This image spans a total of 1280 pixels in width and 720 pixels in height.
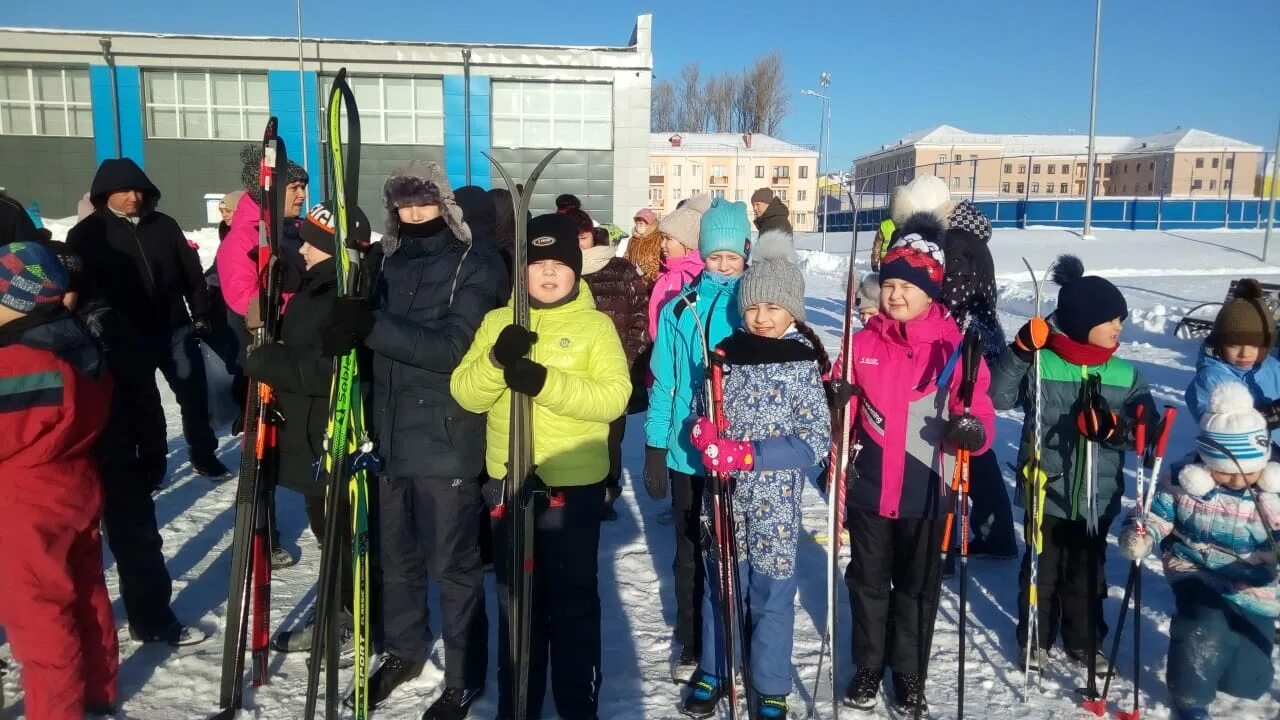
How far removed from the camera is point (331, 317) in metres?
2.48

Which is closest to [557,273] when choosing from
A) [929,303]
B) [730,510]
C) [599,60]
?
[730,510]

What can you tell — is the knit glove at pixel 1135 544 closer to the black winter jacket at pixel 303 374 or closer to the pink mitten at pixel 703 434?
the pink mitten at pixel 703 434

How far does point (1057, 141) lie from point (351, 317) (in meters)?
64.8

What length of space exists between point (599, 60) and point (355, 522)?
21.9 meters

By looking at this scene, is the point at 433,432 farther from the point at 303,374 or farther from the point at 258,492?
the point at 258,492

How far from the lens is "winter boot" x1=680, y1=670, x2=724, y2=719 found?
9.90ft

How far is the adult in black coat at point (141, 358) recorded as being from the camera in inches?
130

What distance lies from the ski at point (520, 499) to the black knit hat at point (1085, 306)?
1996 mm

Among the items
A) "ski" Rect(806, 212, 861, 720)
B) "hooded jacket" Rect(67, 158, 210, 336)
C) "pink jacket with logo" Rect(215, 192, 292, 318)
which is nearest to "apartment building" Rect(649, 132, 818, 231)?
"hooded jacket" Rect(67, 158, 210, 336)

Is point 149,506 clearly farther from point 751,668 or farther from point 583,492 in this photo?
point 751,668

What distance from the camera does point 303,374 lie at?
9.41 feet

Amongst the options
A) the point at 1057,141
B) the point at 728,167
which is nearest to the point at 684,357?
the point at 728,167

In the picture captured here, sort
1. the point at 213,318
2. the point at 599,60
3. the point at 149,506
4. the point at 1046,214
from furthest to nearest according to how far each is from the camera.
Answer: the point at 1046,214 → the point at 599,60 → the point at 213,318 → the point at 149,506

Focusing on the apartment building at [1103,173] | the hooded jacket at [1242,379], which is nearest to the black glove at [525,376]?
the hooded jacket at [1242,379]
